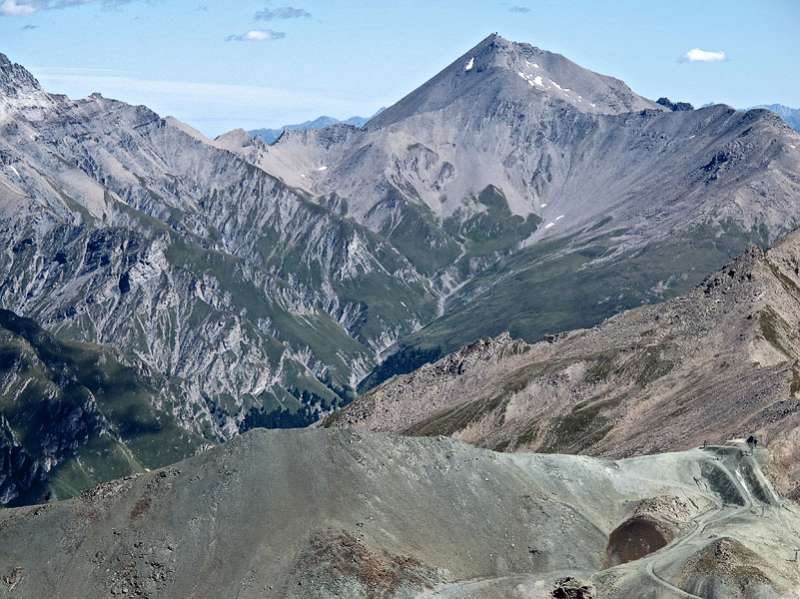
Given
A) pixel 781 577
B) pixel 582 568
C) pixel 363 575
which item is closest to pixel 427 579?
pixel 363 575

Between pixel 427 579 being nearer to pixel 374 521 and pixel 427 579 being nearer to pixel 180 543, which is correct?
pixel 374 521

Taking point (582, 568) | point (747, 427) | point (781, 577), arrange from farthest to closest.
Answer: point (747, 427) < point (582, 568) < point (781, 577)

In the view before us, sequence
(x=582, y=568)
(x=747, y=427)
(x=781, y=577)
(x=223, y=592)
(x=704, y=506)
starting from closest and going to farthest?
(x=781, y=577) → (x=223, y=592) → (x=582, y=568) → (x=704, y=506) → (x=747, y=427)

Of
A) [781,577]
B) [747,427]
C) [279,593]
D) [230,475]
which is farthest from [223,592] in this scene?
[747,427]

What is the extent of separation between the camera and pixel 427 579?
440ft

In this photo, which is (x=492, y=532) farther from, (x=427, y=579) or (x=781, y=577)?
(x=781, y=577)

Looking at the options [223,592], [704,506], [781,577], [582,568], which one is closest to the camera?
[781,577]

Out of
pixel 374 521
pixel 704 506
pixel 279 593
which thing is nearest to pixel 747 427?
pixel 704 506

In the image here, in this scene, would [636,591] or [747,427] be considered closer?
[636,591]

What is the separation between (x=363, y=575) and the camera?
435ft

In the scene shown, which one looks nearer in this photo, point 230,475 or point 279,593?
point 279,593

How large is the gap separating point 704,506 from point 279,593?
53.4 metres

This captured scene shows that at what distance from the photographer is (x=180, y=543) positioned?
140000mm

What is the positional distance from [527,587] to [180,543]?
35.1m
